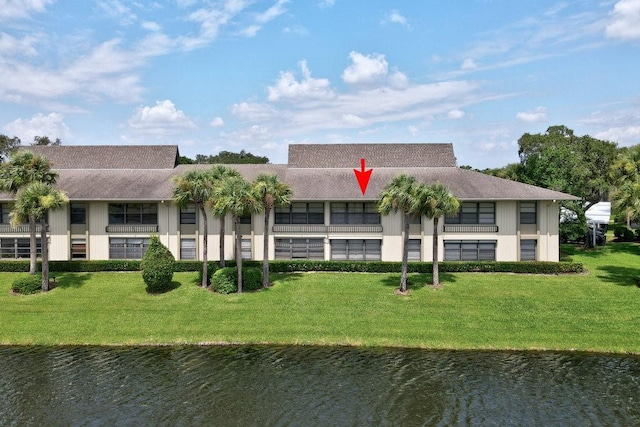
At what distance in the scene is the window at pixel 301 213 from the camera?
137ft

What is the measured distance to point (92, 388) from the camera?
2020cm

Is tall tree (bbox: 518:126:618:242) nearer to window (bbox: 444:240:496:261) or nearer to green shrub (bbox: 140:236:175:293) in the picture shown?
window (bbox: 444:240:496:261)

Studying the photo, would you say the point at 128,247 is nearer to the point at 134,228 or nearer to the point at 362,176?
the point at 134,228

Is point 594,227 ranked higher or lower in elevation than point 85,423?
higher

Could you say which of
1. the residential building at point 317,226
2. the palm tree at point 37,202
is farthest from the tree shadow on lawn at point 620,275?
the palm tree at point 37,202

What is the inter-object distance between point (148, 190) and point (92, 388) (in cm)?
2433

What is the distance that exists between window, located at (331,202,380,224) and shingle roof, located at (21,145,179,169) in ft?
57.0

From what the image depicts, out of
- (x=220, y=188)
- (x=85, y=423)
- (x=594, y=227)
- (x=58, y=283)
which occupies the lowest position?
(x=85, y=423)

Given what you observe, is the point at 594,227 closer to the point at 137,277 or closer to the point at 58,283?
the point at 137,277

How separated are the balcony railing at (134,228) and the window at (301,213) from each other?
35.3 feet

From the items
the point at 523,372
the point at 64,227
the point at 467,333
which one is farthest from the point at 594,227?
the point at 64,227

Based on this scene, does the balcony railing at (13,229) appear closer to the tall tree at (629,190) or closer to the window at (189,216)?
the window at (189,216)

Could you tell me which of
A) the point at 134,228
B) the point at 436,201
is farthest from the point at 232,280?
the point at 436,201


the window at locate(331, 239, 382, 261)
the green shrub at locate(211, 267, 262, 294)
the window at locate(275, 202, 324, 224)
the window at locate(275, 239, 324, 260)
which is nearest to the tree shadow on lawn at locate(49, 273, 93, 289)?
the green shrub at locate(211, 267, 262, 294)
